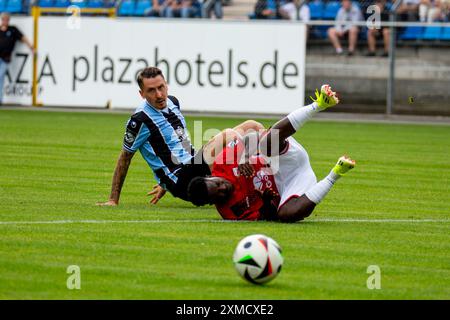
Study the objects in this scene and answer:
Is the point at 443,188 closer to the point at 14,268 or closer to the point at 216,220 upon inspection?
the point at 216,220

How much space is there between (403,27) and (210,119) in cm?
635

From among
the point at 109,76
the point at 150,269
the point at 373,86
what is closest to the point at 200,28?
the point at 109,76

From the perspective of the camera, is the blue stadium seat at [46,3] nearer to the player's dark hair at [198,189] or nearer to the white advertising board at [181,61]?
the white advertising board at [181,61]

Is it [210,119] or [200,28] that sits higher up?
[200,28]

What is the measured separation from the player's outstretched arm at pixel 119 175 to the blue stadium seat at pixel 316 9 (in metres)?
19.8

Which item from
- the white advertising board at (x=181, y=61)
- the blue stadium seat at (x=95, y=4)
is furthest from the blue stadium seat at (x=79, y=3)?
the white advertising board at (x=181, y=61)

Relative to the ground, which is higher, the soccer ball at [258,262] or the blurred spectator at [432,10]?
the blurred spectator at [432,10]

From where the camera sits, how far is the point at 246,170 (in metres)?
11.2

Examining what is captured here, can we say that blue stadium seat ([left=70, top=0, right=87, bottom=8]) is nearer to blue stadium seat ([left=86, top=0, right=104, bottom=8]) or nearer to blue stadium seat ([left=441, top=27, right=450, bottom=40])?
blue stadium seat ([left=86, top=0, right=104, bottom=8])

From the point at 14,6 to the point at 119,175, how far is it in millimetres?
22497

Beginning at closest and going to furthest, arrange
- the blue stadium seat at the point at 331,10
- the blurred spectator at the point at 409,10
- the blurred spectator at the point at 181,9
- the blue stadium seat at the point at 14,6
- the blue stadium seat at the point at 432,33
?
the blurred spectator at the point at 409,10 → the blue stadium seat at the point at 432,33 → the blurred spectator at the point at 181,9 → the blue stadium seat at the point at 331,10 → the blue stadium seat at the point at 14,6

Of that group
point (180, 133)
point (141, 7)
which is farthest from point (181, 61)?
point (180, 133)

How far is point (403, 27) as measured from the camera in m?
29.6

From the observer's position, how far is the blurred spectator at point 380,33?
29.4 meters
